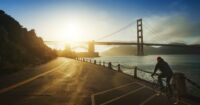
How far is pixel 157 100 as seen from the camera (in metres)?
13.1

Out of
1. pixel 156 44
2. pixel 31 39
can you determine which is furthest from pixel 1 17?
pixel 156 44

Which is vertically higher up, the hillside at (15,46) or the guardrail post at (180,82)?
the hillside at (15,46)

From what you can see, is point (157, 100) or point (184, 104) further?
point (157, 100)

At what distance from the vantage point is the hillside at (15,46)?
136 feet

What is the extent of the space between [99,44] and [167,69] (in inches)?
5412

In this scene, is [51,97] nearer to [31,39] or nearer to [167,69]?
[167,69]

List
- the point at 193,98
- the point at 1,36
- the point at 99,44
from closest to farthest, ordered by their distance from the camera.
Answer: the point at 193,98
the point at 1,36
the point at 99,44

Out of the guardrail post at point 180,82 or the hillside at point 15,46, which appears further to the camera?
the hillside at point 15,46

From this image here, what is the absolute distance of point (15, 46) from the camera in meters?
50.6

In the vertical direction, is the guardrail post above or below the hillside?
below

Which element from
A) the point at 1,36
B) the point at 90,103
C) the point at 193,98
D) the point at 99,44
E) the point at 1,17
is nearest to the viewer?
the point at 90,103

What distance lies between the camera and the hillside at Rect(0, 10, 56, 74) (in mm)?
41594

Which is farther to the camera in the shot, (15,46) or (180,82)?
(15,46)

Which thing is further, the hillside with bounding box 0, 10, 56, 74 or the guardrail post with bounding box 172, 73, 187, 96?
the hillside with bounding box 0, 10, 56, 74
